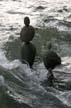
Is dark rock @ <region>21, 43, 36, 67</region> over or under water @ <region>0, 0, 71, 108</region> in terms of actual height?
over

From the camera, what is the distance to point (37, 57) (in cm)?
1048

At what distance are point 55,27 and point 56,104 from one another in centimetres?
716

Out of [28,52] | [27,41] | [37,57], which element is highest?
[27,41]

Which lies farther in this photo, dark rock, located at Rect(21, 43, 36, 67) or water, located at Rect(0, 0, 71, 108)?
dark rock, located at Rect(21, 43, 36, 67)

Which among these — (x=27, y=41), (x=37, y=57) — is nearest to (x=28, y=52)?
(x=27, y=41)

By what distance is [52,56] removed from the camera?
8.63 meters

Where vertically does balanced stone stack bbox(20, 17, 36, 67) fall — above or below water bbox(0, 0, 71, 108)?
above

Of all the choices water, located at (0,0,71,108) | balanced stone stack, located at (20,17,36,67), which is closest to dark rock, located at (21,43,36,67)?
balanced stone stack, located at (20,17,36,67)

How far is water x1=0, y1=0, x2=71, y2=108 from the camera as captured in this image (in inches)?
302

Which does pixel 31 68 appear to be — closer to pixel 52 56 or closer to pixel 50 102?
pixel 52 56

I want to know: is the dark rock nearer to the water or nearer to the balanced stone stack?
the balanced stone stack

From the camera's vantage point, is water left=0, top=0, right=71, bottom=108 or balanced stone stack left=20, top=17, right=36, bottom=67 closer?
water left=0, top=0, right=71, bottom=108

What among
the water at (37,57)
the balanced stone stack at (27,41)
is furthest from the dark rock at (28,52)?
the water at (37,57)

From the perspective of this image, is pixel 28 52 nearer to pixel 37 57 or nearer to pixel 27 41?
pixel 27 41
